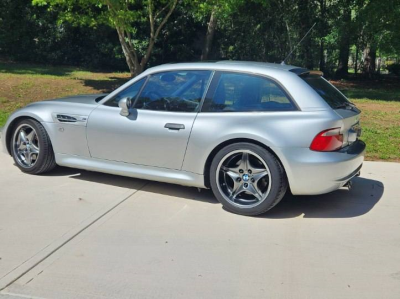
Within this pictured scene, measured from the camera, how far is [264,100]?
4.87m

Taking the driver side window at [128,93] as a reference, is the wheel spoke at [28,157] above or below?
below

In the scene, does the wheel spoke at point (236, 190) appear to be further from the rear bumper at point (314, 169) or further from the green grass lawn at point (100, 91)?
the green grass lawn at point (100, 91)

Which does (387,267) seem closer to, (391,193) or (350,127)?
(350,127)

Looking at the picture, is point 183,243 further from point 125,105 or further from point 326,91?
point 326,91

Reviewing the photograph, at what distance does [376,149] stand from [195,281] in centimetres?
509

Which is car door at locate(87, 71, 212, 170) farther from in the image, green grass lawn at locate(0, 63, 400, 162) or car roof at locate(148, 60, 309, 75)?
green grass lawn at locate(0, 63, 400, 162)

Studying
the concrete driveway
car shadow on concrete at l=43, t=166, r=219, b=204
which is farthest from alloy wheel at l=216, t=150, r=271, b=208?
car shadow on concrete at l=43, t=166, r=219, b=204

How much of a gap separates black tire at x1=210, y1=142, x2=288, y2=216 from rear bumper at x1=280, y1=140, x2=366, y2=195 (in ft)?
0.28

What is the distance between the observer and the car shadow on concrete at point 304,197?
16.3 feet

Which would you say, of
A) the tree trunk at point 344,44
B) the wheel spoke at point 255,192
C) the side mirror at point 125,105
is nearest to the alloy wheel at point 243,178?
the wheel spoke at point 255,192

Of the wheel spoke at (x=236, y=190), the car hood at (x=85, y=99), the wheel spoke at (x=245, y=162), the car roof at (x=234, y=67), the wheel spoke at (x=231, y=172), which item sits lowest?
the wheel spoke at (x=236, y=190)

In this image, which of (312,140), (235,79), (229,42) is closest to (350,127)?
(312,140)

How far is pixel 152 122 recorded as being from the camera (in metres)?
5.14

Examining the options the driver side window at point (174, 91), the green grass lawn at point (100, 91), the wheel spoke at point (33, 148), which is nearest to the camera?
the driver side window at point (174, 91)
